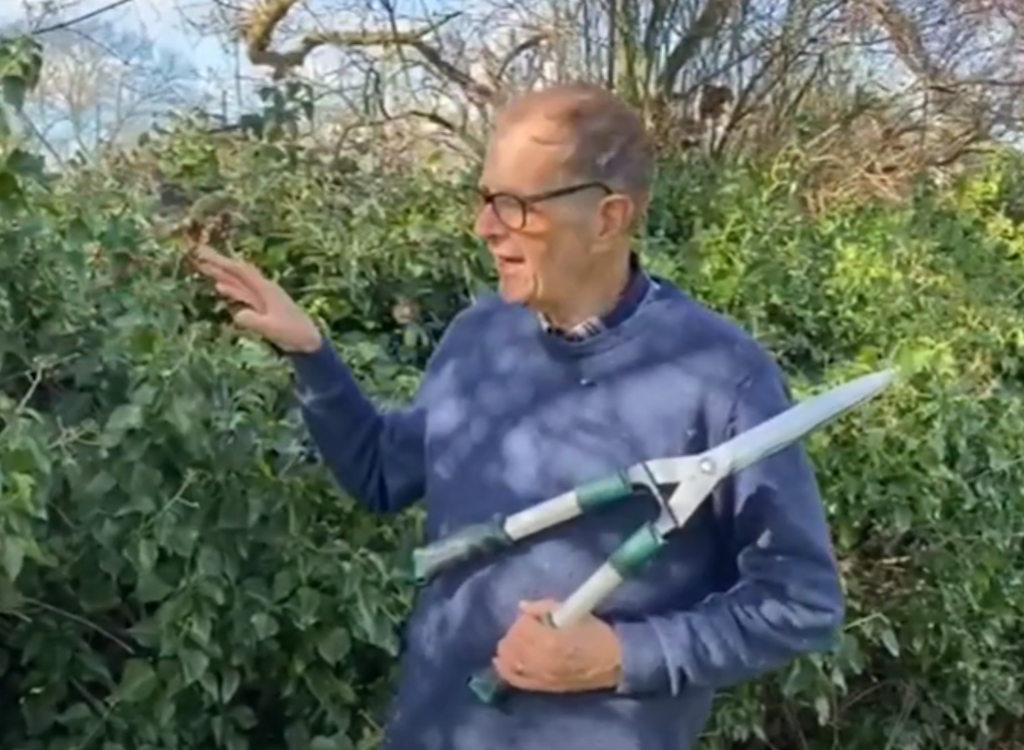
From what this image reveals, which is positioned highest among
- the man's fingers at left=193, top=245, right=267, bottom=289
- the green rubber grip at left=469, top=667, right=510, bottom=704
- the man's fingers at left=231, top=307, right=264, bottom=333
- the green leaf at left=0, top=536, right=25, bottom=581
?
the man's fingers at left=193, top=245, right=267, bottom=289

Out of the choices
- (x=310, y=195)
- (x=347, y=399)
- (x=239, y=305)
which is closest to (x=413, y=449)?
(x=347, y=399)

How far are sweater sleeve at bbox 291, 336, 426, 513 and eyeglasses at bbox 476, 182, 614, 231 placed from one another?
0.40 meters

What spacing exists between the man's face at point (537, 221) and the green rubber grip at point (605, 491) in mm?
216

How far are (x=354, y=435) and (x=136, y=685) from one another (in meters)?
0.62

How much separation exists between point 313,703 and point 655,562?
1.10 m

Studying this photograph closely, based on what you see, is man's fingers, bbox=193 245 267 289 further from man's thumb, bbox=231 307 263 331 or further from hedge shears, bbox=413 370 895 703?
hedge shears, bbox=413 370 895 703

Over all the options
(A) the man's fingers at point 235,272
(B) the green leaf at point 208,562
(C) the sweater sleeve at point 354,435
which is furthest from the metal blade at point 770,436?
(B) the green leaf at point 208,562

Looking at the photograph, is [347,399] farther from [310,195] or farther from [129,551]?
[310,195]

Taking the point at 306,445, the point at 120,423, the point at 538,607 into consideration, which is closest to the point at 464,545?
the point at 538,607

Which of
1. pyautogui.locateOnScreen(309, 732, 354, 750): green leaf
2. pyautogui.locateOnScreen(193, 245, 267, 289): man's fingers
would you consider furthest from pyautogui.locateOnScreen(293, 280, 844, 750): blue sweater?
pyautogui.locateOnScreen(309, 732, 354, 750): green leaf

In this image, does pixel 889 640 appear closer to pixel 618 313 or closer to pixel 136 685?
pixel 136 685

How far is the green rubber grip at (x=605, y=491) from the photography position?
7.08 feet

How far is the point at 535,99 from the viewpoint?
222 centimetres

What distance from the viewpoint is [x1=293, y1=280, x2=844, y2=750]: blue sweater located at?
85.3 inches
